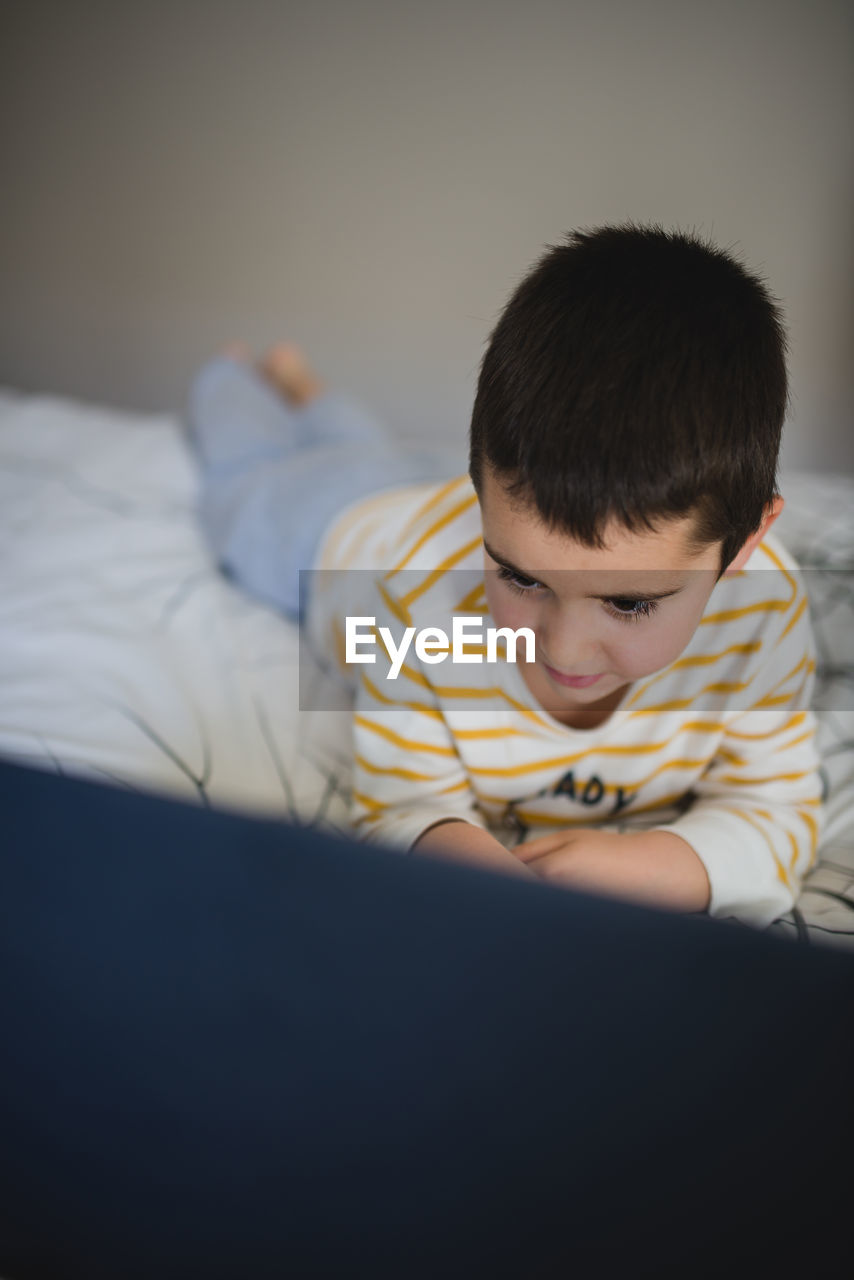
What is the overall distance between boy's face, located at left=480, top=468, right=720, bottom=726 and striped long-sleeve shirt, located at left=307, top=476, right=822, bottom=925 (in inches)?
4.1

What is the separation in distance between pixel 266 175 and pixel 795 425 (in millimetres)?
1206

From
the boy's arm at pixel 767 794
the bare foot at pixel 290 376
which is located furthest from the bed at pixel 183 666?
the bare foot at pixel 290 376

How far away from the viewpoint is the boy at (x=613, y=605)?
1.58 feet

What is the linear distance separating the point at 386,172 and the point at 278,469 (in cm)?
98

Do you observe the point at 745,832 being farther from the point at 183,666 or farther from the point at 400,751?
the point at 183,666

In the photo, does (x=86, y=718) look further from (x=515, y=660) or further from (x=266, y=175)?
(x=266, y=175)

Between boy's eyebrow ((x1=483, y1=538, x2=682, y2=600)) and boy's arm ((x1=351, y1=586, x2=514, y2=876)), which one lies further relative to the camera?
boy's arm ((x1=351, y1=586, x2=514, y2=876))

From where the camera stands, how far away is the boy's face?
50 cm

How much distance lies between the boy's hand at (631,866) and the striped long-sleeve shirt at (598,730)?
1.3 inches

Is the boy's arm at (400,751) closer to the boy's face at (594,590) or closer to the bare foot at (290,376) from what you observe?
the boy's face at (594,590)

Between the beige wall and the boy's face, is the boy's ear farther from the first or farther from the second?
the beige wall

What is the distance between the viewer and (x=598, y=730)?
2.26 ft

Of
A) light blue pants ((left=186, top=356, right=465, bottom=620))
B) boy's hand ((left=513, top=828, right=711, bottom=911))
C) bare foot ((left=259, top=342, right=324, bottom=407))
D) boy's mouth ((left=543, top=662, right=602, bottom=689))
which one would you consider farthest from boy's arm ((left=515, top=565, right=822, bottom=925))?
bare foot ((left=259, top=342, right=324, bottom=407))

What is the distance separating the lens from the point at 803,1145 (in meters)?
0.29
